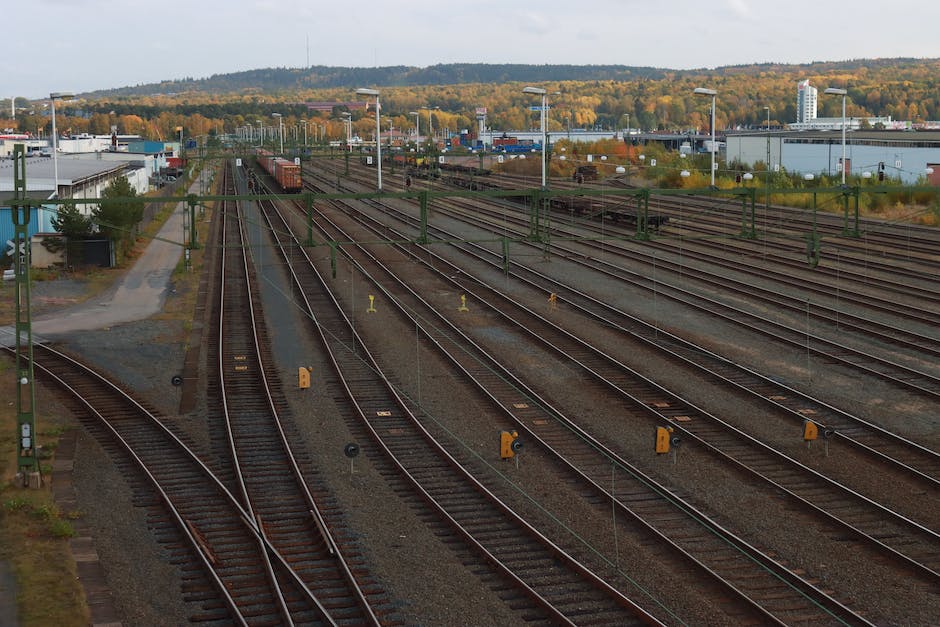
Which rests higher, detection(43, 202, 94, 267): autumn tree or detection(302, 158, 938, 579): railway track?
detection(43, 202, 94, 267): autumn tree

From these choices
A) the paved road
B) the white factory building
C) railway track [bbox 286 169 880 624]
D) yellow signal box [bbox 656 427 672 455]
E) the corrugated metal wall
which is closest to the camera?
railway track [bbox 286 169 880 624]

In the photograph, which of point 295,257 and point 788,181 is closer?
point 295,257

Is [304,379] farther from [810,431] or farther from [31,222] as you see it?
[31,222]

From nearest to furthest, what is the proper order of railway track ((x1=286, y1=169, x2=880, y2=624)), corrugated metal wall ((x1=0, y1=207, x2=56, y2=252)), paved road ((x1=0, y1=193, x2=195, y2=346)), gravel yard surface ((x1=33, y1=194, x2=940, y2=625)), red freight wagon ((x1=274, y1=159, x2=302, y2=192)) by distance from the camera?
railway track ((x1=286, y1=169, x2=880, y2=624)) < gravel yard surface ((x1=33, y1=194, x2=940, y2=625)) < paved road ((x1=0, y1=193, x2=195, y2=346)) < corrugated metal wall ((x1=0, y1=207, x2=56, y2=252)) < red freight wagon ((x1=274, y1=159, x2=302, y2=192))

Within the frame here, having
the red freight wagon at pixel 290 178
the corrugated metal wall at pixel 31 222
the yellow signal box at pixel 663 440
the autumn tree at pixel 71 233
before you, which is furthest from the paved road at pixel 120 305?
the red freight wagon at pixel 290 178

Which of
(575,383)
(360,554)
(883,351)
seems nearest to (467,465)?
(360,554)

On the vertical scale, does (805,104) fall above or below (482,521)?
above

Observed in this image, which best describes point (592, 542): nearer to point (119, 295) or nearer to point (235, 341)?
point (235, 341)

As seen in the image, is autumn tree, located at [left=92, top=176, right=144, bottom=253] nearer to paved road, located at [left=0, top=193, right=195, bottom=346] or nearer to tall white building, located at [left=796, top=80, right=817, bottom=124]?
paved road, located at [left=0, top=193, right=195, bottom=346]

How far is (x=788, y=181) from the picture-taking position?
60031 mm

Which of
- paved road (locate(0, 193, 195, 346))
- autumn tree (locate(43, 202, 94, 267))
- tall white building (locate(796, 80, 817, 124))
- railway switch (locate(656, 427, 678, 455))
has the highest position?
tall white building (locate(796, 80, 817, 124))

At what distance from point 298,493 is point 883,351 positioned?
15.2m

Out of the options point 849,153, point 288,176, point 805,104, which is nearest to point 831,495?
point 849,153

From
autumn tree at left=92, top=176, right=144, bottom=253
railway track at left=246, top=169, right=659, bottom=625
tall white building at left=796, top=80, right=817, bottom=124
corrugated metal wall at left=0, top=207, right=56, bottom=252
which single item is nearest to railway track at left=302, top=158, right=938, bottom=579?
railway track at left=246, top=169, right=659, bottom=625
